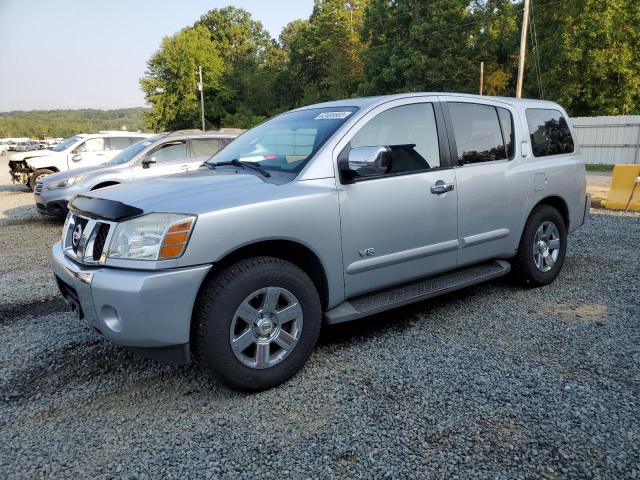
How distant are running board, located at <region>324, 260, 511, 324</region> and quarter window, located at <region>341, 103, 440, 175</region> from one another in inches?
34.5

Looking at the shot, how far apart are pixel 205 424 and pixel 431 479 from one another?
122cm

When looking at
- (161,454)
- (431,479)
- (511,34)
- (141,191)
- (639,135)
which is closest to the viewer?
(431,479)

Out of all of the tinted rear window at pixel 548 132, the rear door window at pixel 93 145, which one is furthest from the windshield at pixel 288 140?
the rear door window at pixel 93 145

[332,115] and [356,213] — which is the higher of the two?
[332,115]

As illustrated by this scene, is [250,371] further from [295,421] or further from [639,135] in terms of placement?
[639,135]

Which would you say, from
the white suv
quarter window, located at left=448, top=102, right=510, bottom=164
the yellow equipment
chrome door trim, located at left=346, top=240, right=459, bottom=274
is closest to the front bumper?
chrome door trim, located at left=346, top=240, right=459, bottom=274

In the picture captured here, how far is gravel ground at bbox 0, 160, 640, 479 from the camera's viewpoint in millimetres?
2295

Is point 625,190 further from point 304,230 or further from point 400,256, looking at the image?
point 304,230

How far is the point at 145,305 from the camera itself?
8.30 ft

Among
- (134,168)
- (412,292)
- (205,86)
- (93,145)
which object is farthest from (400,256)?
(205,86)

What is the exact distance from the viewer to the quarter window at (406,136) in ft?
11.5

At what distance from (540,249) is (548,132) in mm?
1172

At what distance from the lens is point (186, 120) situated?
53781 millimetres


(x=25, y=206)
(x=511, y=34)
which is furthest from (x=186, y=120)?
(x=25, y=206)
